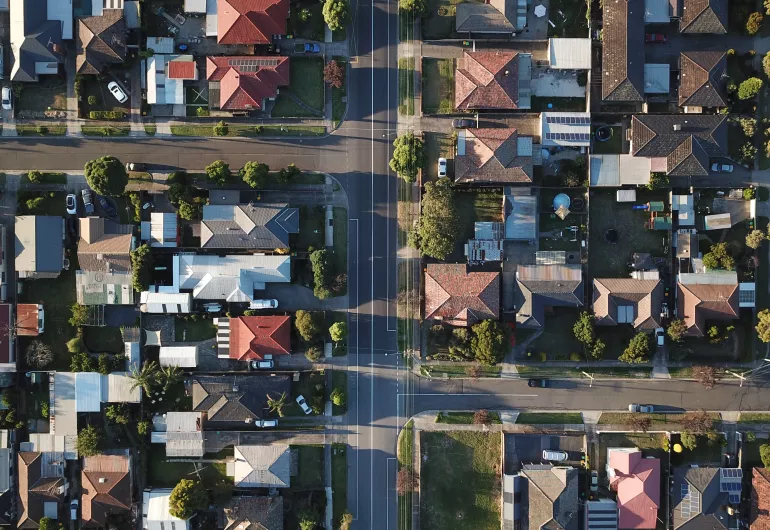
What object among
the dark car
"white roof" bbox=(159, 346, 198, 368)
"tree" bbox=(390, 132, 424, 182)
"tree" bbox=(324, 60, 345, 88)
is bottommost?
"white roof" bbox=(159, 346, 198, 368)

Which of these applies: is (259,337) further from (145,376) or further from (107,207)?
(107,207)

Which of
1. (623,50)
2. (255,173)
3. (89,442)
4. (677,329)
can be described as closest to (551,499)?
(677,329)

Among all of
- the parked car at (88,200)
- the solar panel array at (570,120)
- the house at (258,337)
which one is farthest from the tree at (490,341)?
the parked car at (88,200)

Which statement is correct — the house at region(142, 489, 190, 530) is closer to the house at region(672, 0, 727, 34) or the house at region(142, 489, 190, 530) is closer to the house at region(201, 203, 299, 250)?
the house at region(201, 203, 299, 250)

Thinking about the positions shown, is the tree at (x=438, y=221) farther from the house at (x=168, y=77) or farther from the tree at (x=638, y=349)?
the house at (x=168, y=77)

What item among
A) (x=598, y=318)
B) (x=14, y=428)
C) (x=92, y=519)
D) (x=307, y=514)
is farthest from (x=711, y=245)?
(x=14, y=428)

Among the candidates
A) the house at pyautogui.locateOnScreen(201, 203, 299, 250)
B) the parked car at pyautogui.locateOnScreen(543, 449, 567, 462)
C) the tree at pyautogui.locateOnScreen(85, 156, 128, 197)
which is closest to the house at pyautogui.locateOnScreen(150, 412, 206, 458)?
the house at pyautogui.locateOnScreen(201, 203, 299, 250)
